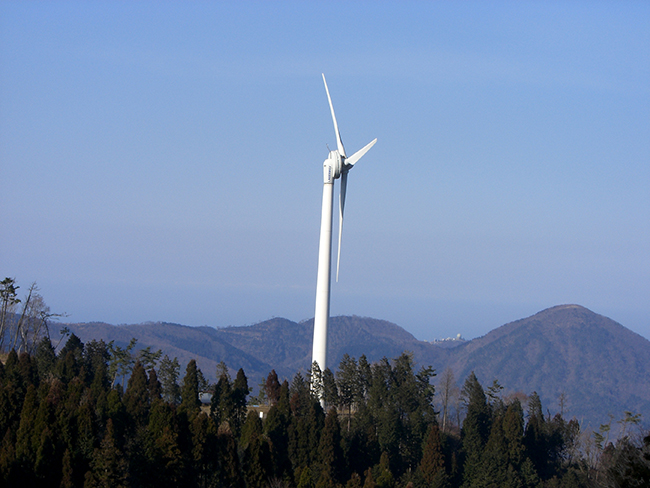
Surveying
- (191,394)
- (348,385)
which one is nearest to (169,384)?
(191,394)

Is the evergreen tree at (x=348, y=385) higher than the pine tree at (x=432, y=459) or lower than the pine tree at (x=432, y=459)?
higher

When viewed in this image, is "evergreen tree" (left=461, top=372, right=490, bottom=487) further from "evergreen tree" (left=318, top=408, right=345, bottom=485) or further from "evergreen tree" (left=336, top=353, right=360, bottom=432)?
"evergreen tree" (left=318, top=408, right=345, bottom=485)

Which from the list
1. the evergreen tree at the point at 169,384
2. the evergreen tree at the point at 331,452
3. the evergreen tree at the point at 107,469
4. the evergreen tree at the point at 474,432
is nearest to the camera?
the evergreen tree at the point at 107,469

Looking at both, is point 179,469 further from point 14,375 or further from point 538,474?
point 538,474

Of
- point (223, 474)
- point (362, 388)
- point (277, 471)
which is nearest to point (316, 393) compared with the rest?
point (362, 388)

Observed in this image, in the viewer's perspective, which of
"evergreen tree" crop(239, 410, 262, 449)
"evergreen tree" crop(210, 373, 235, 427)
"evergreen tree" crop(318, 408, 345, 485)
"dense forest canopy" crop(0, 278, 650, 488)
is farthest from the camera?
"evergreen tree" crop(210, 373, 235, 427)

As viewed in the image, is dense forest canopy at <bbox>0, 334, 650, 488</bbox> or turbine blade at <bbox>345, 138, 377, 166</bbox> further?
turbine blade at <bbox>345, 138, 377, 166</bbox>

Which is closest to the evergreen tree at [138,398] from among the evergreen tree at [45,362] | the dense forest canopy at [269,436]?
the dense forest canopy at [269,436]

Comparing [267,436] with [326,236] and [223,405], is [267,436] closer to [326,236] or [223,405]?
[223,405]

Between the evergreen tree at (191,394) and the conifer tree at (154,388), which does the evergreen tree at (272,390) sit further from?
the conifer tree at (154,388)

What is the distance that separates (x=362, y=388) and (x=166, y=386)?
74.6 feet

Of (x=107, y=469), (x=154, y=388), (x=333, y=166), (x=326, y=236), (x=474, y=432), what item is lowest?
(x=107, y=469)

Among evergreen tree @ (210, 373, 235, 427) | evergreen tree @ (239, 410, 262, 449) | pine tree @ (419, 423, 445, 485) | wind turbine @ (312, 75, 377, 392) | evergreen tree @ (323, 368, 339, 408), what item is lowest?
pine tree @ (419, 423, 445, 485)

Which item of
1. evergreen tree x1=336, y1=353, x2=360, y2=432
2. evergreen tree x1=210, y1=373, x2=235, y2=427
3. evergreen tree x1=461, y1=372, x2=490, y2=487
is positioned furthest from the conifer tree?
evergreen tree x1=461, y1=372, x2=490, y2=487
